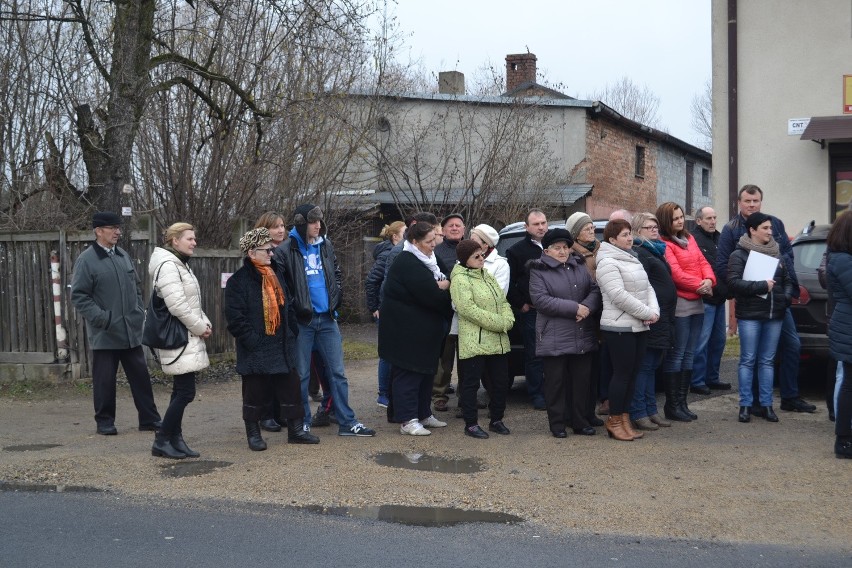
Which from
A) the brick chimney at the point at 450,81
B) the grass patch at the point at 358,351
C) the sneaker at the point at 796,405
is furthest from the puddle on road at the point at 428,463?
the brick chimney at the point at 450,81

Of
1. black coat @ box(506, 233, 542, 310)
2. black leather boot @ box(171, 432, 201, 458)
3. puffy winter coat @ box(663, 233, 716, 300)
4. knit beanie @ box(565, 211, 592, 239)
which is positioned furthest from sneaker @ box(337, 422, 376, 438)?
puffy winter coat @ box(663, 233, 716, 300)

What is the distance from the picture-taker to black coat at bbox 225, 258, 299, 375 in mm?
7926

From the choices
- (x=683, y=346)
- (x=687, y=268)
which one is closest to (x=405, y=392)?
(x=683, y=346)

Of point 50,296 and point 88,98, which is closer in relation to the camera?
point 50,296

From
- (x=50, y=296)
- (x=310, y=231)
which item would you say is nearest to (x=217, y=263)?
(x=50, y=296)

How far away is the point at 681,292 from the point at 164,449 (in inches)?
193

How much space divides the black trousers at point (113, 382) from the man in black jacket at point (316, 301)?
1.63 meters

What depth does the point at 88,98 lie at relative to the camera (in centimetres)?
1466

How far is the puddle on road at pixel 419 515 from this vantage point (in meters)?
6.05

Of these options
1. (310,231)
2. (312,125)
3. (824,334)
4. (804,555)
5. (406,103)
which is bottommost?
(804,555)

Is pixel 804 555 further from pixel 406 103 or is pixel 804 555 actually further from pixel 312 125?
pixel 406 103

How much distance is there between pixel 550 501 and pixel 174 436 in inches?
126

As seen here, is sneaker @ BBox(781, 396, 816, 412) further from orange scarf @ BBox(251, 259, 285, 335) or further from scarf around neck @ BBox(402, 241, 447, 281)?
orange scarf @ BBox(251, 259, 285, 335)

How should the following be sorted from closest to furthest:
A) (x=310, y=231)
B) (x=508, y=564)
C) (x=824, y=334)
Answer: (x=508, y=564) → (x=310, y=231) → (x=824, y=334)
